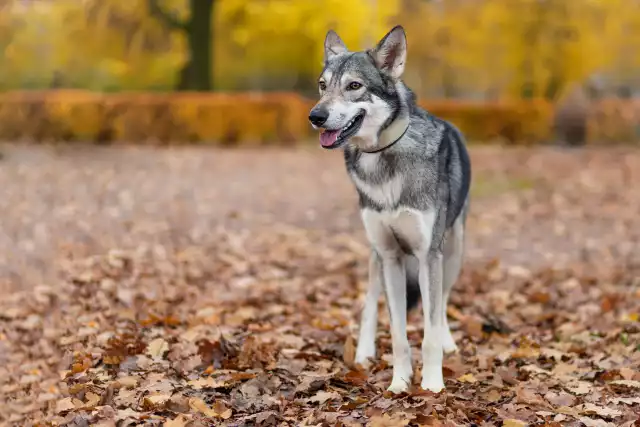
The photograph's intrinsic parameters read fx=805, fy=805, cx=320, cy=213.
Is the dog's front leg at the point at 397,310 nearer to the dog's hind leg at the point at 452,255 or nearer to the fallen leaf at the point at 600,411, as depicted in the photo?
the dog's hind leg at the point at 452,255

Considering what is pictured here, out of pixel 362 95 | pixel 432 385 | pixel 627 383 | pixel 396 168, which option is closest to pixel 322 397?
pixel 432 385

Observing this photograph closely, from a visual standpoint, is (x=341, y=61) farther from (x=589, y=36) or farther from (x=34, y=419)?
(x=589, y=36)

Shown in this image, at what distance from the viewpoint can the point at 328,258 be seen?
29.9 ft

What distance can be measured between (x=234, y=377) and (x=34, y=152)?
49.1 ft

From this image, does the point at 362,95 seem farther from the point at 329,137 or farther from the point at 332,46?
the point at 332,46

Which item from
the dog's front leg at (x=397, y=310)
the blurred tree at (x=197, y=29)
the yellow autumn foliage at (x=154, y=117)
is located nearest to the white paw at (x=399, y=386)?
the dog's front leg at (x=397, y=310)

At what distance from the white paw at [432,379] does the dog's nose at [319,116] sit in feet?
5.30

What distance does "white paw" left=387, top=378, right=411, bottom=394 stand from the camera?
4.76 meters

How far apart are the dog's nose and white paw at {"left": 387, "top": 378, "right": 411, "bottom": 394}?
5.39 feet

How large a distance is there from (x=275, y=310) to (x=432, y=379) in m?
2.41

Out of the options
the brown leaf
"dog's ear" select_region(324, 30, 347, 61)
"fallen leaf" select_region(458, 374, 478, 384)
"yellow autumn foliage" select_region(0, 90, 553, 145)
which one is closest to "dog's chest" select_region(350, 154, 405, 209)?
"dog's ear" select_region(324, 30, 347, 61)

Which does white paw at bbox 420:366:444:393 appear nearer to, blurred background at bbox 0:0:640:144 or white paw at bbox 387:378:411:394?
white paw at bbox 387:378:411:394

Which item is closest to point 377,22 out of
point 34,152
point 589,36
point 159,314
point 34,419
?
point 589,36

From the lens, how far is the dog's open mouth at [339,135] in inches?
170
